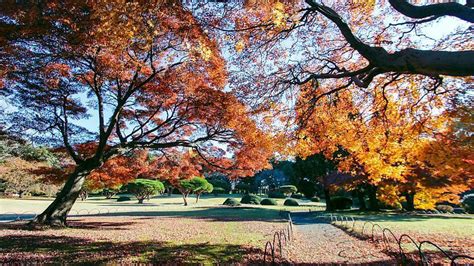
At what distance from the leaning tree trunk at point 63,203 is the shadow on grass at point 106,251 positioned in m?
3.06

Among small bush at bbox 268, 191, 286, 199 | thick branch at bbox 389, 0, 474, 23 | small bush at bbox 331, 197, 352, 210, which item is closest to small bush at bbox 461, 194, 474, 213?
small bush at bbox 331, 197, 352, 210

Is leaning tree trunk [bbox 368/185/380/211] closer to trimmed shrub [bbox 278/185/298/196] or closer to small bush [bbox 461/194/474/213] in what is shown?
small bush [bbox 461/194/474/213]

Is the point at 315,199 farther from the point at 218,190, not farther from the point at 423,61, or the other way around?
the point at 423,61

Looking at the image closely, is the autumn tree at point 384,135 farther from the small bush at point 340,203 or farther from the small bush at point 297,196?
the small bush at point 297,196

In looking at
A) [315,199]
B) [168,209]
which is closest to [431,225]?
[168,209]

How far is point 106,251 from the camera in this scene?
9.01 meters

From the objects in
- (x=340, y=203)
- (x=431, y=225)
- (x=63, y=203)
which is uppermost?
(x=340, y=203)

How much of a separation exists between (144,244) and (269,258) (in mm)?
4344

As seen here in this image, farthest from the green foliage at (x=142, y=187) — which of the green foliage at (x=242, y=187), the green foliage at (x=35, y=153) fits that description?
the green foliage at (x=242, y=187)

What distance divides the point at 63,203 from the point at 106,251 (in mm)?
7064

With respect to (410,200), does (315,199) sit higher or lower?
higher

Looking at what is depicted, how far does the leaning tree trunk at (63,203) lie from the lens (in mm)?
14109

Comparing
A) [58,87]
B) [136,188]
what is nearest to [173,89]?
[58,87]

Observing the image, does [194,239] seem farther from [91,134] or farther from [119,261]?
[91,134]
